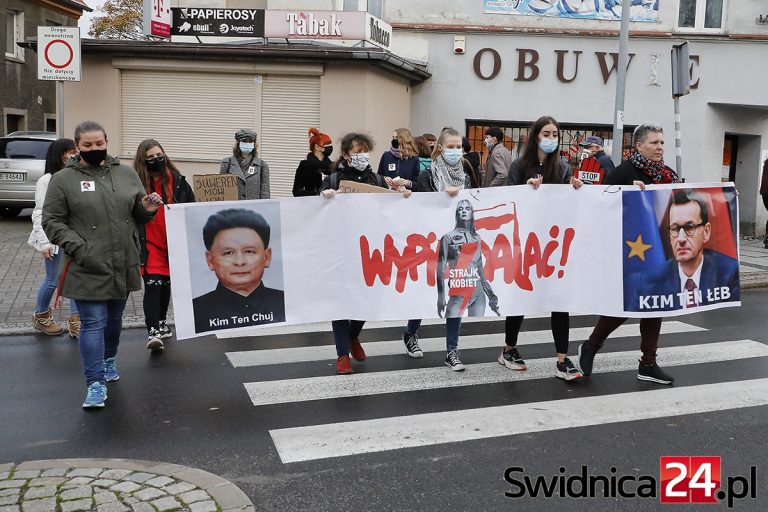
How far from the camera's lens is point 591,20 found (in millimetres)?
17453

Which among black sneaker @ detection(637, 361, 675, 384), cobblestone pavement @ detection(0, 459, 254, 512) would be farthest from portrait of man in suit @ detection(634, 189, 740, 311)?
cobblestone pavement @ detection(0, 459, 254, 512)

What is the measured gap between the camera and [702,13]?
57.6 feet

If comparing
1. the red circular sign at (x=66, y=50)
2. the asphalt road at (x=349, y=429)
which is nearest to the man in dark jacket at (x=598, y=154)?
the asphalt road at (x=349, y=429)

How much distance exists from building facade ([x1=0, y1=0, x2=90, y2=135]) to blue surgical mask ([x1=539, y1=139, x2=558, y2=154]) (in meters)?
31.7

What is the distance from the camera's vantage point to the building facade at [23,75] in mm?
33594

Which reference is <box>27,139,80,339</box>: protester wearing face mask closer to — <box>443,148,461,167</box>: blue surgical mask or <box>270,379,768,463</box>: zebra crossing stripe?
<box>443,148,461,167</box>: blue surgical mask

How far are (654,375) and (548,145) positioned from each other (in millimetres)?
1983

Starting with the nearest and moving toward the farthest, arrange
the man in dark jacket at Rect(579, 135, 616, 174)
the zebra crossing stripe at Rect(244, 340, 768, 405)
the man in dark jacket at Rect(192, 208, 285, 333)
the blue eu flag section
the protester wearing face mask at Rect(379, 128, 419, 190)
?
1. the zebra crossing stripe at Rect(244, 340, 768, 405)
2. the man in dark jacket at Rect(192, 208, 285, 333)
3. the blue eu flag section
4. the protester wearing face mask at Rect(379, 128, 419, 190)
5. the man in dark jacket at Rect(579, 135, 616, 174)

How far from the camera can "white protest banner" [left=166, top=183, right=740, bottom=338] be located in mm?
6566

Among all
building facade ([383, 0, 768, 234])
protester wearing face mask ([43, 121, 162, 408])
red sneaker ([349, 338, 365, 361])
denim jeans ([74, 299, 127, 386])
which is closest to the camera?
protester wearing face mask ([43, 121, 162, 408])

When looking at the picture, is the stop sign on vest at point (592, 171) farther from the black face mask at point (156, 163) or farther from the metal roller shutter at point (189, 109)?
the metal roller shutter at point (189, 109)

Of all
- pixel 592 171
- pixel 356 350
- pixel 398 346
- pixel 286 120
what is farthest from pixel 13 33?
pixel 356 350

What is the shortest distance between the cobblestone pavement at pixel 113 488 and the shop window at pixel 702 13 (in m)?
16.2

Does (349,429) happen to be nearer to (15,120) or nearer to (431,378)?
(431,378)
